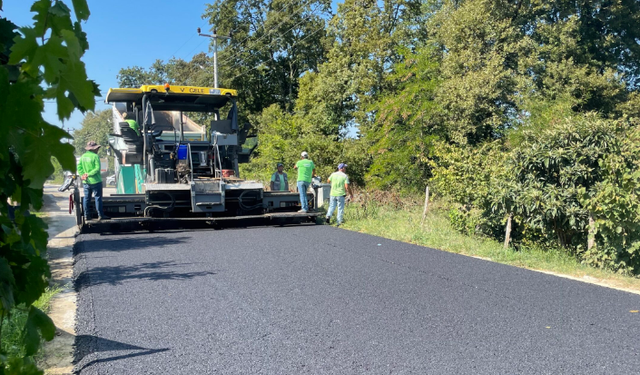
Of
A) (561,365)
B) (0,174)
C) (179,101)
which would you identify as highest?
(179,101)

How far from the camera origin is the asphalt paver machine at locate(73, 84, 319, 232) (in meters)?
10.8

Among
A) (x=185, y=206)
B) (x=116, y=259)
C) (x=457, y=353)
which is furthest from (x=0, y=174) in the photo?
(x=185, y=206)

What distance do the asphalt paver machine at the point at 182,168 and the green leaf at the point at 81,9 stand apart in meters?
9.70

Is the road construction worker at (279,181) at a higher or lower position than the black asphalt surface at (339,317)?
higher

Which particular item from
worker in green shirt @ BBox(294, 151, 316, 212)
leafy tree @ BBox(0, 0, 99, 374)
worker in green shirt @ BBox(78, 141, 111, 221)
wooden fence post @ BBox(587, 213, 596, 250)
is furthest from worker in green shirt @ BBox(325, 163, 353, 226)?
leafy tree @ BBox(0, 0, 99, 374)

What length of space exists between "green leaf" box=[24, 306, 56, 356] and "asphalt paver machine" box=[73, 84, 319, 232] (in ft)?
31.2

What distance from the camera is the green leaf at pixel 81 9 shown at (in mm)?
1269

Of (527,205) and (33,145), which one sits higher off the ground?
(33,145)

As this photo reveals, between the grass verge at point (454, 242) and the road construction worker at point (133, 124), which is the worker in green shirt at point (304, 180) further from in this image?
the road construction worker at point (133, 124)

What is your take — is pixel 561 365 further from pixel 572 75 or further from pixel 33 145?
pixel 572 75

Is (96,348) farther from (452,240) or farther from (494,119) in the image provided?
(494,119)

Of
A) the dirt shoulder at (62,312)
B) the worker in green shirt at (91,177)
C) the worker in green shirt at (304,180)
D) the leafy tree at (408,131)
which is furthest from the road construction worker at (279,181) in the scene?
the dirt shoulder at (62,312)

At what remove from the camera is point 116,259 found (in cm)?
788

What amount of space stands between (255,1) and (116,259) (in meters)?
33.5
